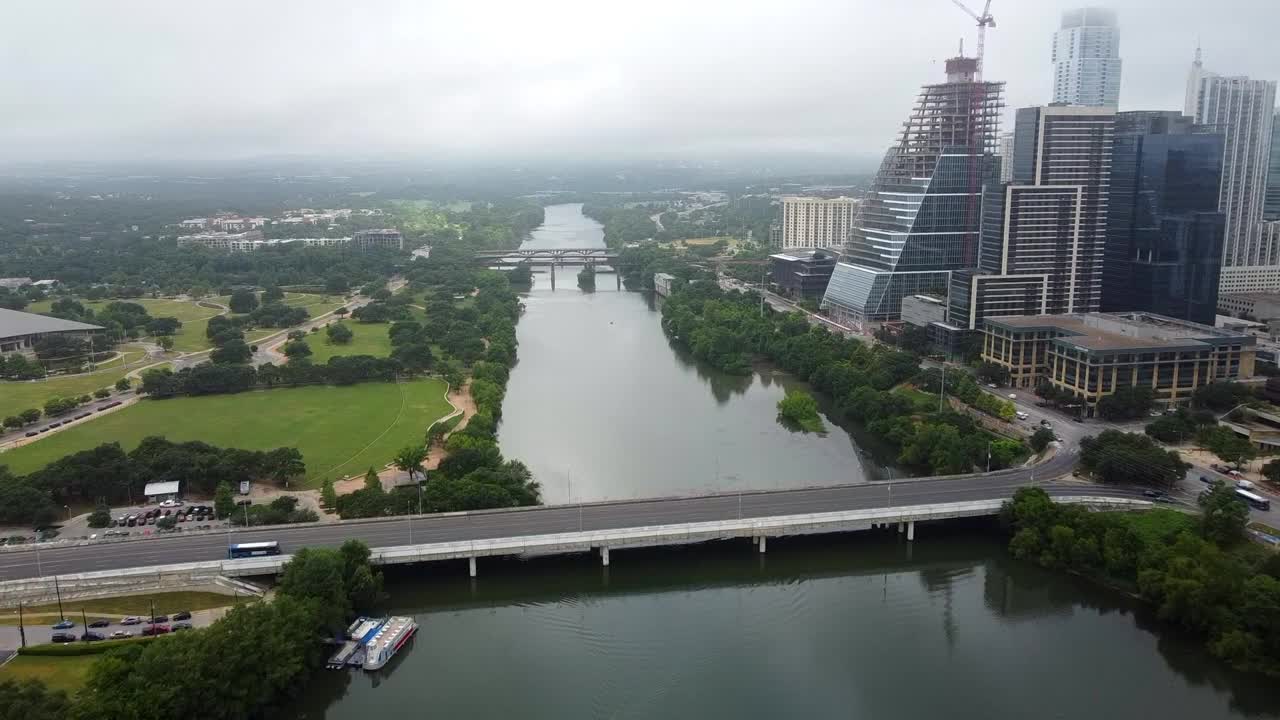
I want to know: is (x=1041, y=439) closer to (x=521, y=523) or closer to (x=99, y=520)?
(x=521, y=523)

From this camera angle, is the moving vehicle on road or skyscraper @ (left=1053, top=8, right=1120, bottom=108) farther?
skyscraper @ (left=1053, top=8, right=1120, bottom=108)

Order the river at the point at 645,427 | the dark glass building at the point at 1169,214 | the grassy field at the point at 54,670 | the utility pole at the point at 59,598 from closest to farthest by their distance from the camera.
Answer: the grassy field at the point at 54,670
the utility pole at the point at 59,598
the river at the point at 645,427
the dark glass building at the point at 1169,214

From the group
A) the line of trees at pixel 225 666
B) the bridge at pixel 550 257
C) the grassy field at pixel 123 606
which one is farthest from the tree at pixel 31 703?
the bridge at pixel 550 257

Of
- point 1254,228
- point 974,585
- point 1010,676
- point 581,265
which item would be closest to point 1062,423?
point 974,585

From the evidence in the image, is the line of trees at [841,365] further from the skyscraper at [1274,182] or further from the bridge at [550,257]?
the skyscraper at [1274,182]

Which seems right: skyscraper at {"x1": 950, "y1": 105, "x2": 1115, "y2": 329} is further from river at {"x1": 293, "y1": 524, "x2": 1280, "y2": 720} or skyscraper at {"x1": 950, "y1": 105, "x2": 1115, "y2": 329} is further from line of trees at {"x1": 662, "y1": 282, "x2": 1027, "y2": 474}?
river at {"x1": 293, "y1": 524, "x2": 1280, "y2": 720}

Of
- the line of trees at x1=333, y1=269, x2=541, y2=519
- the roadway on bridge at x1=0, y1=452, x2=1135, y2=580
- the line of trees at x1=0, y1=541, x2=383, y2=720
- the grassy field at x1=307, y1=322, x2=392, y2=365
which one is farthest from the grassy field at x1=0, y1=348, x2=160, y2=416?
the line of trees at x1=0, y1=541, x2=383, y2=720
